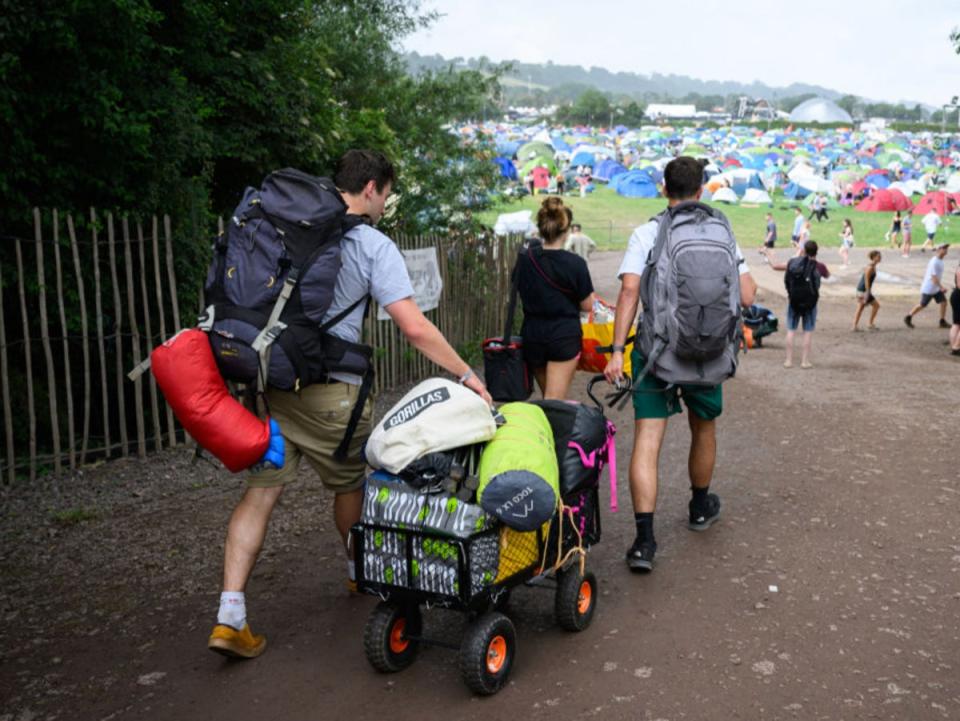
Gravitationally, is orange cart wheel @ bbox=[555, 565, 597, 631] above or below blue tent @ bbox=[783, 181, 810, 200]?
above

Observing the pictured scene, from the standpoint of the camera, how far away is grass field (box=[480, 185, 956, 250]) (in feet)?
125

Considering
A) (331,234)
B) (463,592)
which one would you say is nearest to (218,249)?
(331,234)

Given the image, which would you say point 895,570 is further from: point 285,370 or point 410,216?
point 410,216

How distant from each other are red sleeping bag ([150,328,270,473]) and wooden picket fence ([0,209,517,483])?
338 centimetres

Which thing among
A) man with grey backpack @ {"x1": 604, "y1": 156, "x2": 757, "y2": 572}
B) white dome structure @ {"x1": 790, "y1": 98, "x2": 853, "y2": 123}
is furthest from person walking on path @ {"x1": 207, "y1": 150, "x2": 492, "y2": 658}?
white dome structure @ {"x1": 790, "y1": 98, "x2": 853, "y2": 123}

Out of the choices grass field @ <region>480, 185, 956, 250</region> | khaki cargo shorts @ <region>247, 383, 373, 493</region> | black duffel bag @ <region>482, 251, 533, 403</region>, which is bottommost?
grass field @ <region>480, 185, 956, 250</region>

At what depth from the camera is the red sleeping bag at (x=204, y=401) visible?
3.82 m

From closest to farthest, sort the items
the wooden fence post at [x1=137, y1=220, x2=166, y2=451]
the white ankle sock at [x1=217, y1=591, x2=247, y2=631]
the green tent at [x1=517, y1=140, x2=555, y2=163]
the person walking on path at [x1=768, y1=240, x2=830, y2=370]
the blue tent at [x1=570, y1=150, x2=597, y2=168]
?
the white ankle sock at [x1=217, y1=591, x2=247, y2=631] < the wooden fence post at [x1=137, y1=220, x2=166, y2=451] < the person walking on path at [x1=768, y1=240, x2=830, y2=370] < the blue tent at [x1=570, y1=150, x2=597, y2=168] < the green tent at [x1=517, y1=140, x2=555, y2=163]

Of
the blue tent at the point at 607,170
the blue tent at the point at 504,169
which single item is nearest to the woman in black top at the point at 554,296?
the blue tent at the point at 504,169

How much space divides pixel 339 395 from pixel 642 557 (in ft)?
5.98

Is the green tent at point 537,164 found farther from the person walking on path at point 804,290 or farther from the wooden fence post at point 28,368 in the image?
the wooden fence post at point 28,368

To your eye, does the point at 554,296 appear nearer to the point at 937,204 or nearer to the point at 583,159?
the point at 937,204

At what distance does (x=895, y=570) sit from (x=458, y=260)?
7283 millimetres

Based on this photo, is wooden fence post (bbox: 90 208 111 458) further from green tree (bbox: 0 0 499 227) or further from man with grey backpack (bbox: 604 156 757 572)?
man with grey backpack (bbox: 604 156 757 572)
